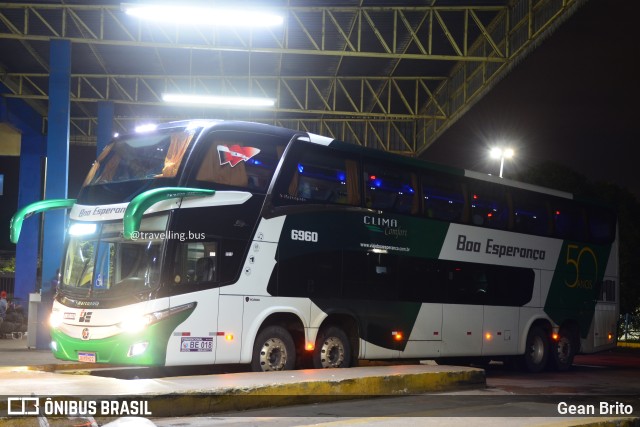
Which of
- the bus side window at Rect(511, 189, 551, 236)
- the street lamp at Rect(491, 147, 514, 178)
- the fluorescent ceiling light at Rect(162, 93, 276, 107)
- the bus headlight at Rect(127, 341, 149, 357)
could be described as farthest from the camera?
the street lamp at Rect(491, 147, 514, 178)

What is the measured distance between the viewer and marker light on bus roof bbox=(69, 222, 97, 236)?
13328 millimetres

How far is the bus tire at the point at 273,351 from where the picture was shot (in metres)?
13.7

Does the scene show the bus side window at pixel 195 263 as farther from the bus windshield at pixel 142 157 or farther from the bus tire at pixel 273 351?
the bus tire at pixel 273 351

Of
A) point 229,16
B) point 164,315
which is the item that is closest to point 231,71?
point 229,16

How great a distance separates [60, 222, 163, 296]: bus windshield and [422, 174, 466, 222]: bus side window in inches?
239

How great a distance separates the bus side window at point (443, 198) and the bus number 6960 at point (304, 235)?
9.92ft

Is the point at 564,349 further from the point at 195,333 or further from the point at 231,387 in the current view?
the point at 231,387

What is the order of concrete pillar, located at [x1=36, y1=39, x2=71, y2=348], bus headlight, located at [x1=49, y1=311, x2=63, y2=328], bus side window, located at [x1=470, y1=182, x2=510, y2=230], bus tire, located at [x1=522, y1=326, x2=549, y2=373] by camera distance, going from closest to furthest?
bus headlight, located at [x1=49, y1=311, x2=63, y2=328] → bus side window, located at [x1=470, y1=182, x2=510, y2=230] → bus tire, located at [x1=522, y1=326, x2=549, y2=373] → concrete pillar, located at [x1=36, y1=39, x2=71, y2=348]

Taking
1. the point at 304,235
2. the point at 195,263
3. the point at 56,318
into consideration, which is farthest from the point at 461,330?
the point at 56,318

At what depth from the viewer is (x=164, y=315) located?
12398mm

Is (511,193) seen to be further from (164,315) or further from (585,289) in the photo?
(164,315)

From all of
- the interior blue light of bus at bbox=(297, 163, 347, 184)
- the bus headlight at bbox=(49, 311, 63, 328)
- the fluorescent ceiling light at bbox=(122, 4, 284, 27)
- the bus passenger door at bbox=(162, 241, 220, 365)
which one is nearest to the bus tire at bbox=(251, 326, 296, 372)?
the bus passenger door at bbox=(162, 241, 220, 365)

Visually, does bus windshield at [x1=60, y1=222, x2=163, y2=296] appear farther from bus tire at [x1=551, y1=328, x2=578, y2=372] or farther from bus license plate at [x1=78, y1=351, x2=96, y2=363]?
bus tire at [x1=551, y1=328, x2=578, y2=372]

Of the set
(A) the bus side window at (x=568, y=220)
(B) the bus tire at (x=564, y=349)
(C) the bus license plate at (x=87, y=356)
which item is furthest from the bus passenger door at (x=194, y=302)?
(B) the bus tire at (x=564, y=349)
